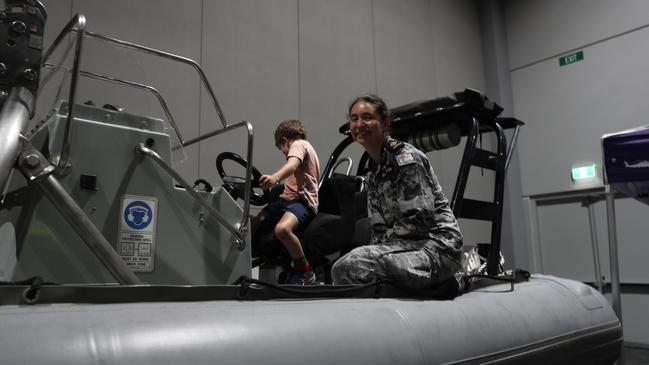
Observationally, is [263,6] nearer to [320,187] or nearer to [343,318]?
[320,187]

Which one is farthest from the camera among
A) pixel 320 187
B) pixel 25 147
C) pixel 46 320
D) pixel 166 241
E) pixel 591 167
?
pixel 591 167

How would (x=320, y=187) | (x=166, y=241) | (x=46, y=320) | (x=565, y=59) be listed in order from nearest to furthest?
(x=46, y=320), (x=166, y=241), (x=320, y=187), (x=565, y=59)

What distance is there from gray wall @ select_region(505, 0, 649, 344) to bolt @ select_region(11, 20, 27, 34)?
5290 mm

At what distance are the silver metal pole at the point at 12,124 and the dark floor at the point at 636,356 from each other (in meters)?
3.89

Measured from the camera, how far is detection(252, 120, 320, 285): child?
6.81 ft

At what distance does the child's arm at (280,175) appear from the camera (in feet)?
6.44

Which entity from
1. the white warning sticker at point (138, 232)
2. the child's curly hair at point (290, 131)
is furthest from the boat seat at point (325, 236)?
the white warning sticker at point (138, 232)

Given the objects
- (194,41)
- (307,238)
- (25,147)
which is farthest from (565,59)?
(25,147)

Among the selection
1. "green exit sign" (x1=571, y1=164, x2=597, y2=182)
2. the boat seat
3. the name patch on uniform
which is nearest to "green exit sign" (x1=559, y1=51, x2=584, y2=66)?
"green exit sign" (x1=571, y1=164, x2=597, y2=182)

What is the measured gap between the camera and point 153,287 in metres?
1.05

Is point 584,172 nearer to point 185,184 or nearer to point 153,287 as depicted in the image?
point 185,184

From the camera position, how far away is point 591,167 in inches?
205

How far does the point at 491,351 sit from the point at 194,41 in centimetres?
289

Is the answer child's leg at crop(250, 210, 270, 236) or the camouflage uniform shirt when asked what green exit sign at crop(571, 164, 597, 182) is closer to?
the camouflage uniform shirt
